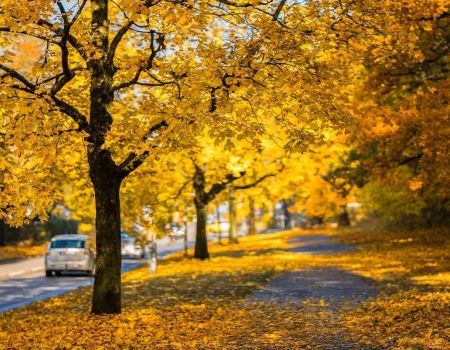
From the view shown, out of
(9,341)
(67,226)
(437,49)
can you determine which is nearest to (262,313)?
(9,341)

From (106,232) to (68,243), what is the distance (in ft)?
49.5

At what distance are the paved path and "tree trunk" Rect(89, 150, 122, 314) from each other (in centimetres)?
349

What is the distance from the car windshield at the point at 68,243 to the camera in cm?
2714

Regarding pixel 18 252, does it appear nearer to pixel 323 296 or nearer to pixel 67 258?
pixel 67 258

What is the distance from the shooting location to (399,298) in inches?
555

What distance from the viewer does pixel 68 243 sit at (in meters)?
27.4

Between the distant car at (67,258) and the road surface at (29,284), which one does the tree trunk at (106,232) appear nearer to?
the road surface at (29,284)

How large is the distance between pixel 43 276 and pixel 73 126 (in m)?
15.5

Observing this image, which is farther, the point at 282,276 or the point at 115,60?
the point at 282,276

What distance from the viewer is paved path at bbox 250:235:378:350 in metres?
10.3

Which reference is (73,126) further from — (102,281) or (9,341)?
(9,341)

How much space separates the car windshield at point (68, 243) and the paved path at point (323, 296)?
31.1 ft

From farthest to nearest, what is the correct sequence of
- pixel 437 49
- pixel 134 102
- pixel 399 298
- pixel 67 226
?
pixel 67 226 < pixel 437 49 < pixel 134 102 < pixel 399 298

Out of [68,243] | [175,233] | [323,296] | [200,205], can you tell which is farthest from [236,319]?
[175,233]
